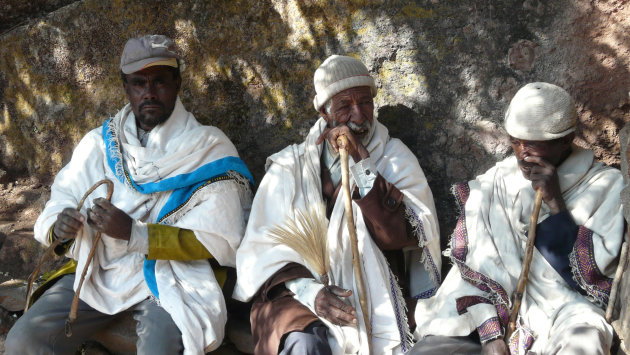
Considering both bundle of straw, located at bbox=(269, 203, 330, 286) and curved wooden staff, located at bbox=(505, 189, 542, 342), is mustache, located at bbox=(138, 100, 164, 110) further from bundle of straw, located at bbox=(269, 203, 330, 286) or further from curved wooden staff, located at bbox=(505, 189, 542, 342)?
curved wooden staff, located at bbox=(505, 189, 542, 342)

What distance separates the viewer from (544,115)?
148 inches

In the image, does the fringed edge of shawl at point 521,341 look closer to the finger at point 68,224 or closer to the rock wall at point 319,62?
the rock wall at point 319,62

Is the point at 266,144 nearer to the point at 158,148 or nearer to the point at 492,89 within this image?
the point at 158,148

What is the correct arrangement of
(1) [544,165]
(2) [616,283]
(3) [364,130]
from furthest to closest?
(3) [364,130]
(1) [544,165]
(2) [616,283]

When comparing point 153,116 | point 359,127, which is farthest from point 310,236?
point 153,116

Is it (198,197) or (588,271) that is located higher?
(198,197)

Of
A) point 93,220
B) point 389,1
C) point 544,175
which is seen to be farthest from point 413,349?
point 389,1

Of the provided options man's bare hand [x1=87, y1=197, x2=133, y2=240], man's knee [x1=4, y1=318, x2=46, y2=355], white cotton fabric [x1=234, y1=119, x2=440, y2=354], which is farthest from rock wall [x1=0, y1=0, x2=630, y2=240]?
man's knee [x1=4, y1=318, x2=46, y2=355]

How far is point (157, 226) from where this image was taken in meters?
4.49

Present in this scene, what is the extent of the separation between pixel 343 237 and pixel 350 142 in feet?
1.76

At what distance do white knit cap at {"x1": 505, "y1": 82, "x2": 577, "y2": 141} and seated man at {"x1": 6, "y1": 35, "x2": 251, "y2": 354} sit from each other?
5.94 ft

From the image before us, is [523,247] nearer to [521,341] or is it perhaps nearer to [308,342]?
[521,341]

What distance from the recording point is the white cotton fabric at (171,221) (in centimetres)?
441

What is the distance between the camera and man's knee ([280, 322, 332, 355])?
12.6 feet
